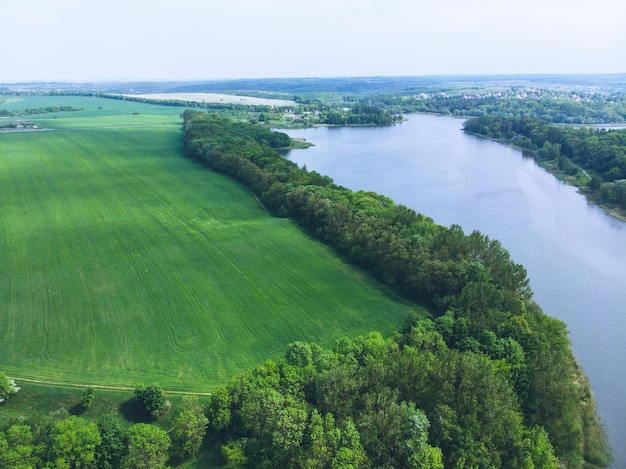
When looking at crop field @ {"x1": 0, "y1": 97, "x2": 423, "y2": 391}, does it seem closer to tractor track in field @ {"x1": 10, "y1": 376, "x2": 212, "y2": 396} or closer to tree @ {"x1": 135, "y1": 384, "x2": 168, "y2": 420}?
tractor track in field @ {"x1": 10, "y1": 376, "x2": 212, "y2": 396}

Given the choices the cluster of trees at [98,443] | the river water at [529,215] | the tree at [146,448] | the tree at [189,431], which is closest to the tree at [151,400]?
the cluster of trees at [98,443]

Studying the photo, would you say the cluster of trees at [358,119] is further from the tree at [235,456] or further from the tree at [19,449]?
the tree at [19,449]

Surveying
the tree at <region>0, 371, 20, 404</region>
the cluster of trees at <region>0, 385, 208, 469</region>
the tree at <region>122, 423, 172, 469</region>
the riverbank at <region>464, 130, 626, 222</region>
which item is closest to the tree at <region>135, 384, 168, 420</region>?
the cluster of trees at <region>0, 385, 208, 469</region>

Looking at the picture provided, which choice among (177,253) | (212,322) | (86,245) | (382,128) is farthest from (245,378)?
(382,128)

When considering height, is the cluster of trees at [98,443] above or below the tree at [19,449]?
below

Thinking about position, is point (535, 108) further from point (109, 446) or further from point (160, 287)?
point (109, 446)

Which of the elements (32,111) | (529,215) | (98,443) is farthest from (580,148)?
(32,111)
